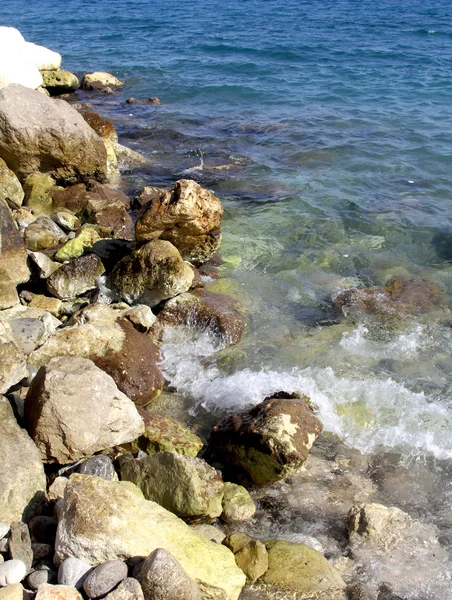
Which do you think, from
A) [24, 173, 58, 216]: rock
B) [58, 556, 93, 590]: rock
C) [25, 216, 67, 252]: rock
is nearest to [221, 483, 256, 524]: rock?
[58, 556, 93, 590]: rock

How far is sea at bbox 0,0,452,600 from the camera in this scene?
551 cm

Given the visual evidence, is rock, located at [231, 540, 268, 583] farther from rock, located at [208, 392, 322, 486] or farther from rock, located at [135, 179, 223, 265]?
rock, located at [135, 179, 223, 265]

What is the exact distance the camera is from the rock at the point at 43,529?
4184mm

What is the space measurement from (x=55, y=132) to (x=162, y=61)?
17.8 m

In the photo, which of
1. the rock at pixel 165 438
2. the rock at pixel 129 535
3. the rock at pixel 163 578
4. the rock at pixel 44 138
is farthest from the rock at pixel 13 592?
the rock at pixel 44 138

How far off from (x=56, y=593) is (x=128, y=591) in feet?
1.39

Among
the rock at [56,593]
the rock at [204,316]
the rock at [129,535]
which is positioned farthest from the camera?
the rock at [204,316]

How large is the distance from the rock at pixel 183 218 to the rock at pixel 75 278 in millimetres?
789

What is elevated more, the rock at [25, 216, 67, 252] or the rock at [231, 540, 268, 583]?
the rock at [25, 216, 67, 252]

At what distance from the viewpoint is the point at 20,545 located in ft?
12.9

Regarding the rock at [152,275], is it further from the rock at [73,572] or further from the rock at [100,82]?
the rock at [100,82]

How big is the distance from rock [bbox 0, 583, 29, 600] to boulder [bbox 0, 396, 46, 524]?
0.69 meters

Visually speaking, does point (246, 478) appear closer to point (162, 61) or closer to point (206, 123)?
point (206, 123)

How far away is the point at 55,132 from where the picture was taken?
34.1 ft
